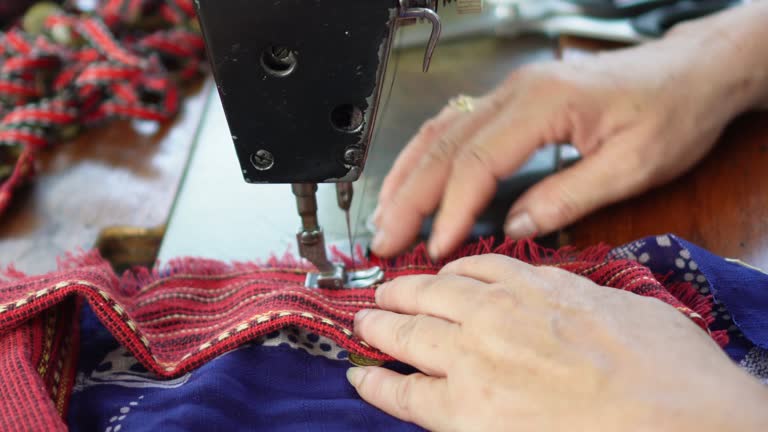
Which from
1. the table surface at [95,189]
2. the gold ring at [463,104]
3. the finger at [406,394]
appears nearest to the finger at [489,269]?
the finger at [406,394]

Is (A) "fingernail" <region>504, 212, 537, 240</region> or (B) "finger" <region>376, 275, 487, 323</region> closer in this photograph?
(B) "finger" <region>376, 275, 487, 323</region>

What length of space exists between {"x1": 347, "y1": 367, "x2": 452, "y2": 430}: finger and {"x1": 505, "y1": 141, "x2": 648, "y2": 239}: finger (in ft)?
0.97

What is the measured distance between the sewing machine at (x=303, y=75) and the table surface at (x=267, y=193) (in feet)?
0.87

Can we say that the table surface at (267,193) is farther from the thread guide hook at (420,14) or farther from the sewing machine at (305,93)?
the thread guide hook at (420,14)

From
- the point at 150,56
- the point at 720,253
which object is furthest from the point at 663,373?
the point at 150,56

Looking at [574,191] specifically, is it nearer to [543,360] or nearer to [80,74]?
[543,360]

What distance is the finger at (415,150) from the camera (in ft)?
2.89

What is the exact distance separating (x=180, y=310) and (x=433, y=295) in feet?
1.02

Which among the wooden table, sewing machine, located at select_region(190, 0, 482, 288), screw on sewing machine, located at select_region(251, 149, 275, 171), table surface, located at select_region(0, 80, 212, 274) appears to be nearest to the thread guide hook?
sewing machine, located at select_region(190, 0, 482, 288)

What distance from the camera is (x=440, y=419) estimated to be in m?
0.56

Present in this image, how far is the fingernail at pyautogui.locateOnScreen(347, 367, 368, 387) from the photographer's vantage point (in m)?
0.64

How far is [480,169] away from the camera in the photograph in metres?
0.83

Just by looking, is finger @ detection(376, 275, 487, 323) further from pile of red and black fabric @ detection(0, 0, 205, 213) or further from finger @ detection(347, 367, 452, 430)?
pile of red and black fabric @ detection(0, 0, 205, 213)

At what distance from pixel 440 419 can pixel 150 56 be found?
0.91m
